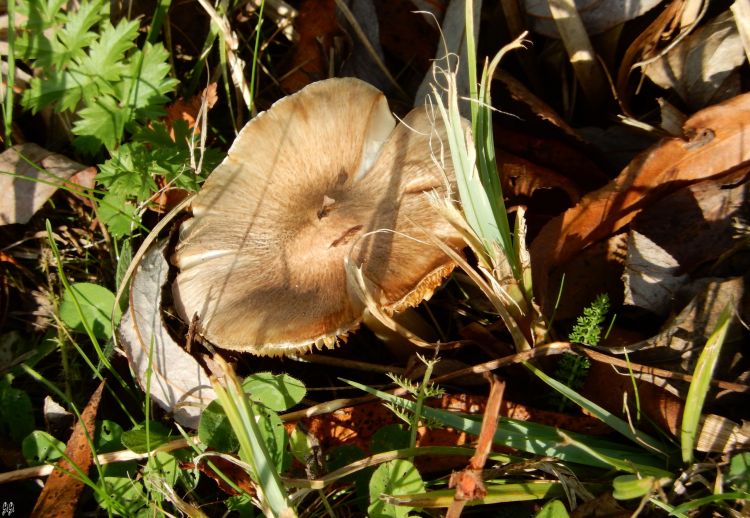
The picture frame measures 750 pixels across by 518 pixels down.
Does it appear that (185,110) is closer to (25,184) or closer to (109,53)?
(109,53)

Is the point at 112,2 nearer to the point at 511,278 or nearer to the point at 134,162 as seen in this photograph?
the point at 134,162

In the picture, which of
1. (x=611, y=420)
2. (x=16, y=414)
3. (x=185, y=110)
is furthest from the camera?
(x=185, y=110)

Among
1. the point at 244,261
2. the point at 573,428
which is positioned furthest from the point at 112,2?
the point at 573,428

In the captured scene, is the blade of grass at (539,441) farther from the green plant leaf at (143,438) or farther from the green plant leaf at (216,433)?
the green plant leaf at (143,438)

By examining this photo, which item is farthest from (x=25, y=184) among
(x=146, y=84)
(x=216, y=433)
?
(x=216, y=433)

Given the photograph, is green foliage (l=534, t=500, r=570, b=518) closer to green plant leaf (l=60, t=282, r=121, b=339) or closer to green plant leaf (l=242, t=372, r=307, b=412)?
green plant leaf (l=242, t=372, r=307, b=412)

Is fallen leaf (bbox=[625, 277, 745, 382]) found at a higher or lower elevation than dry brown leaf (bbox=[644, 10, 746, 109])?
lower

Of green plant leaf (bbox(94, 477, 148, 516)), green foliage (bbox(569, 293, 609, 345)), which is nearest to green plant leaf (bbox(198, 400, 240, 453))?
green plant leaf (bbox(94, 477, 148, 516))
